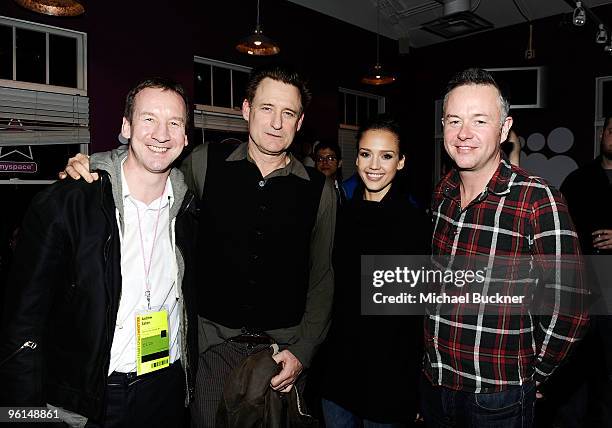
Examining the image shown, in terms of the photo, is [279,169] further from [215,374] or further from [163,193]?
[215,374]

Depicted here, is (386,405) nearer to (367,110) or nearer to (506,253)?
(506,253)

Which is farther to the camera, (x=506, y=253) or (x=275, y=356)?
(x=275, y=356)

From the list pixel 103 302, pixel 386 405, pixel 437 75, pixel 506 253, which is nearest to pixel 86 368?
pixel 103 302

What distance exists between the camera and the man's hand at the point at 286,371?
1.82 meters

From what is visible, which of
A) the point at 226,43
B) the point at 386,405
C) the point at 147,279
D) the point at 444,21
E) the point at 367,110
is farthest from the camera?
the point at 367,110

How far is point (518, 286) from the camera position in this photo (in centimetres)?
156

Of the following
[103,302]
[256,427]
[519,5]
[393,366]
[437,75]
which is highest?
[519,5]

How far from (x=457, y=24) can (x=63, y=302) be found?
4.69m

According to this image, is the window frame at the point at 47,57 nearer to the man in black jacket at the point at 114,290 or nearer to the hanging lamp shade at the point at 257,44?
the hanging lamp shade at the point at 257,44

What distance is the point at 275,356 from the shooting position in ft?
6.10

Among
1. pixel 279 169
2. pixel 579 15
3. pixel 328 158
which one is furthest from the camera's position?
pixel 328 158

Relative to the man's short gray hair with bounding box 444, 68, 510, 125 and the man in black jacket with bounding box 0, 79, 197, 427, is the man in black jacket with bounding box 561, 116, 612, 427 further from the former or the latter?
the man in black jacket with bounding box 0, 79, 197, 427

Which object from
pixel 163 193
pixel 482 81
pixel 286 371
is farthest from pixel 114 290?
pixel 482 81

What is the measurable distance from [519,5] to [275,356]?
6823mm
